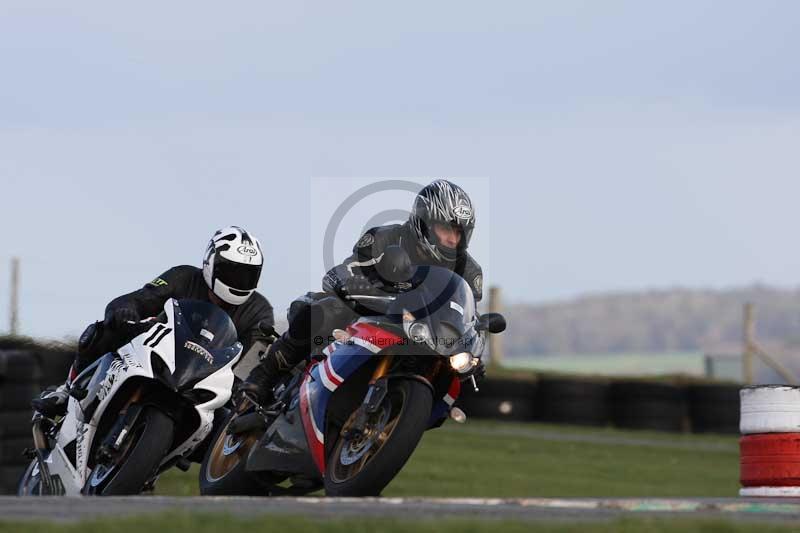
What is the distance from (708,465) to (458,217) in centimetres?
1043

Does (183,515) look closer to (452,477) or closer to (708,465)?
(452,477)

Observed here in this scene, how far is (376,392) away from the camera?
288 inches

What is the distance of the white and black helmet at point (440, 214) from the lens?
8008 mm

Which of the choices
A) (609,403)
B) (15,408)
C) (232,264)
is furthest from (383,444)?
(609,403)

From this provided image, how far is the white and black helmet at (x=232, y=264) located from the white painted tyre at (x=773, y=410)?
120 inches

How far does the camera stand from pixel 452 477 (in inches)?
553

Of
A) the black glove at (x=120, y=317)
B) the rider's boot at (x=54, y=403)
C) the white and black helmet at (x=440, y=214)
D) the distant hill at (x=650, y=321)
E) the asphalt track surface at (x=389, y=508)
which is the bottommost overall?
the distant hill at (x=650, y=321)

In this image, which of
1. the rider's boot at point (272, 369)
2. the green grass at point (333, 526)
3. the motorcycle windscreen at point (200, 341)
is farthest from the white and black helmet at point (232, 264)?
the green grass at point (333, 526)

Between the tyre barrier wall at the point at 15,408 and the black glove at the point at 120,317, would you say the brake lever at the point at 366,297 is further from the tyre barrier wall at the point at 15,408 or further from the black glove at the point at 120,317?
the tyre barrier wall at the point at 15,408

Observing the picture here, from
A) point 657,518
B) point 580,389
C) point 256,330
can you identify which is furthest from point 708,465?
point 657,518

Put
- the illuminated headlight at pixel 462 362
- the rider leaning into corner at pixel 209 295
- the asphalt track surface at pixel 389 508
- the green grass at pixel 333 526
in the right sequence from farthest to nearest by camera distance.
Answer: the rider leaning into corner at pixel 209 295 → the illuminated headlight at pixel 462 362 → the asphalt track surface at pixel 389 508 → the green grass at pixel 333 526

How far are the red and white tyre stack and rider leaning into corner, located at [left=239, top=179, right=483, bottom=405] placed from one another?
211cm

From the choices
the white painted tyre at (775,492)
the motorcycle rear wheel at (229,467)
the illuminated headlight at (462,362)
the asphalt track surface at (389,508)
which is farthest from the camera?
the white painted tyre at (775,492)

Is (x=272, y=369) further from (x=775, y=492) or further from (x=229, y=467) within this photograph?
(x=775, y=492)
